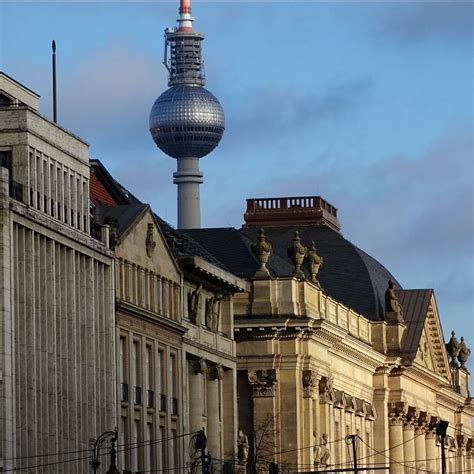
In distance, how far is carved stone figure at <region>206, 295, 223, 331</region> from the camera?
492 feet

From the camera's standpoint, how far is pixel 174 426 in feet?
461

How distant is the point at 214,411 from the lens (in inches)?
5950

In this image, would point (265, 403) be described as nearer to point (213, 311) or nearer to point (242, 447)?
point (242, 447)

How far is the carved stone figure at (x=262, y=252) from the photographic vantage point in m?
165

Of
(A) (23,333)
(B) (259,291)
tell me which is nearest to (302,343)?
(B) (259,291)

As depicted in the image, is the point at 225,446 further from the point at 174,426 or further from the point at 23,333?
the point at 23,333

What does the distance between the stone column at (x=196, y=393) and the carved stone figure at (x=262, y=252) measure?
59.7 ft

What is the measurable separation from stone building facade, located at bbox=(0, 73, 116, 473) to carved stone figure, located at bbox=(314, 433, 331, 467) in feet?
143

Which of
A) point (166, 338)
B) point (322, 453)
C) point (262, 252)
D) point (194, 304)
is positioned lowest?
point (322, 453)

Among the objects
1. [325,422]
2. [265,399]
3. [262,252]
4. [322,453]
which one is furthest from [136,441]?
[325,422]

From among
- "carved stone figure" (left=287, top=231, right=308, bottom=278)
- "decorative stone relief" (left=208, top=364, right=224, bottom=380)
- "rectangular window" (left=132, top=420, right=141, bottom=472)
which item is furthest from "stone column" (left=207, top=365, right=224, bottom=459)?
"carved stone figure" (left=287, top=231, right=308, bottom=278)

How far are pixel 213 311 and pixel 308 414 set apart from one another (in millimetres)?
18879

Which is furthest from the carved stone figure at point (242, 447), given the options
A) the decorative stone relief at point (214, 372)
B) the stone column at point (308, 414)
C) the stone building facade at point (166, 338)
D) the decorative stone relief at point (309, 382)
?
the decorative stone relief at point (309, 382)

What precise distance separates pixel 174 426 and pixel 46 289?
966 inches
